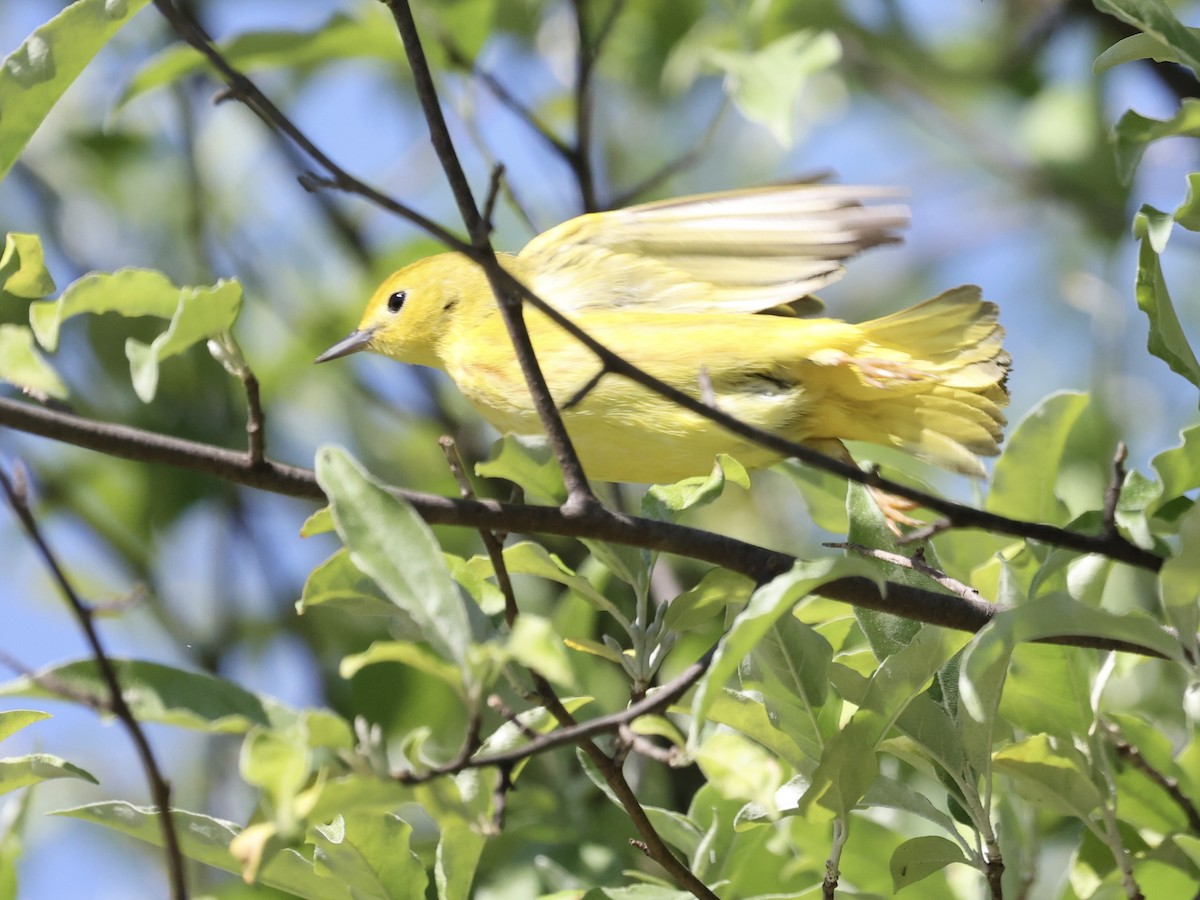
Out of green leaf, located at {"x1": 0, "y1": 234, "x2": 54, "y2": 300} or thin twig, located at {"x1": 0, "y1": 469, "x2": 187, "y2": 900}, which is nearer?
thin twig, located at {"x1": 0, "y1": 469, "x2": 187, "y2": 900}

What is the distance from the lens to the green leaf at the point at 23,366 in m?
1.45

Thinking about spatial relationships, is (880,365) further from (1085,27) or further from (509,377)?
(1085,27)

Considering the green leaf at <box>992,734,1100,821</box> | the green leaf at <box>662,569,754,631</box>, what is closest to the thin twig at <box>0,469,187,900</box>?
the green leaf at <box>662,569,754,631</box>

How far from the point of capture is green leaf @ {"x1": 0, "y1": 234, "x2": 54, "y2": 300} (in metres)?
1.59

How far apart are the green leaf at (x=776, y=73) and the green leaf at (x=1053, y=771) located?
4.62 feet

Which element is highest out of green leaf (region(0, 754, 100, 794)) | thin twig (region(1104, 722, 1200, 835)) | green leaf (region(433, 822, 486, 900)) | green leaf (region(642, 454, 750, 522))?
green leaf (region(642, 454, 750, 522))

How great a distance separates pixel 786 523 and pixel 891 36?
67.4 inches

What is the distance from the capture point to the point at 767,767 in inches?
50.3

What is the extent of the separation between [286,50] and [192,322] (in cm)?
203

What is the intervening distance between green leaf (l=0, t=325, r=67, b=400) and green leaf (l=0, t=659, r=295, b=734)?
0.29m

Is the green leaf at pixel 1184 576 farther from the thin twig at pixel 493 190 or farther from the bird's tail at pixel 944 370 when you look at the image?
the bird's tail at pixel 944 370

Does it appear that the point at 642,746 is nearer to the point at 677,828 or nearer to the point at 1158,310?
the point at 677,828

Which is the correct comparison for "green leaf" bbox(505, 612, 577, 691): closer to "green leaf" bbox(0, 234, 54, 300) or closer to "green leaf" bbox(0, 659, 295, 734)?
"green leaf" bbox(0, 659, 295, 734)

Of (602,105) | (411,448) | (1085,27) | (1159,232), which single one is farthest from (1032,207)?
(1159,232)
